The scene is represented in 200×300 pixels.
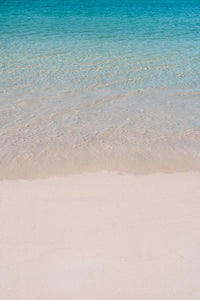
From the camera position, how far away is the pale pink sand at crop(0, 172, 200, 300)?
8.29 ft

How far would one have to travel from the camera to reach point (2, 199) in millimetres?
3559

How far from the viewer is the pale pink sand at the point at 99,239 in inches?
99.4

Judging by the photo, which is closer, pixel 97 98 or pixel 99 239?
pixel 99 239

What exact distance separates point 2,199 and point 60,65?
5.87 m

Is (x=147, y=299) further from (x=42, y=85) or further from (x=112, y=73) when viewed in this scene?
(x=112, y=73)

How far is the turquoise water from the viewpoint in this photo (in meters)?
4.59

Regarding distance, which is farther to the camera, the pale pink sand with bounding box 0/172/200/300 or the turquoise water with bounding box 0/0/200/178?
the turquoise water with bounding box 0/0/200/178

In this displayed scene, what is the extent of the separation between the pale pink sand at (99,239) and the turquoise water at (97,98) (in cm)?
55

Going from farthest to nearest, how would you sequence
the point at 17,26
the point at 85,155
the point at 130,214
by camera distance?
the point at 17,26
the point at 85,155
the point at 130,214

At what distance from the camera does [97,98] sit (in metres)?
6.76

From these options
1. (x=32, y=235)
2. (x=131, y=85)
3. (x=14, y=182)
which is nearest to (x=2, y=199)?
(x=14, y=182)

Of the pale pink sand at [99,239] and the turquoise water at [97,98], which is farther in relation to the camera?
the turquoise water at [97,98]

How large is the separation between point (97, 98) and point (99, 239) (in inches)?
170

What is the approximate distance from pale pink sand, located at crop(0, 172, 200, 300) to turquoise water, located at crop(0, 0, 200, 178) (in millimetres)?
549
